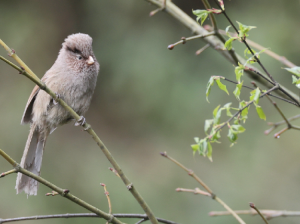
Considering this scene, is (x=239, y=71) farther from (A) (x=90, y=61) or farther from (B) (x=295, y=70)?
(A) (x=90, y=61)

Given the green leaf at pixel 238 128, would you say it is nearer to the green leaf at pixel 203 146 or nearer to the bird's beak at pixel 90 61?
the green leaf at pixel 203 146

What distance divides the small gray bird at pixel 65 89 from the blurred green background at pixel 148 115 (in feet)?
6.32

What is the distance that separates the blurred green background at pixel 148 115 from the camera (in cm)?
427

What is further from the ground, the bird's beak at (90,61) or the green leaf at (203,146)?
the bird's beak at (90,61)

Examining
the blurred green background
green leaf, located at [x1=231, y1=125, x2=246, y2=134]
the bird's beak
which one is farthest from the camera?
the blurred green background

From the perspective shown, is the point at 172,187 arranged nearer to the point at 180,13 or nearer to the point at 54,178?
the point at 54,178

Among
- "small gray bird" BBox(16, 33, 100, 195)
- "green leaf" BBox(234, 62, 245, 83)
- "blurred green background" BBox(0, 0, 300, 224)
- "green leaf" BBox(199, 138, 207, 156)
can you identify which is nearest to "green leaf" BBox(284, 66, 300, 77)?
"green leaf" BBox(234, 62, 245, 83)

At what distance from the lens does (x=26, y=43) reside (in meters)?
4.97

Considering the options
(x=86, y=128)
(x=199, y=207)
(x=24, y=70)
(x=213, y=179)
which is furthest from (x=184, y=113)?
(x=24, y=70)

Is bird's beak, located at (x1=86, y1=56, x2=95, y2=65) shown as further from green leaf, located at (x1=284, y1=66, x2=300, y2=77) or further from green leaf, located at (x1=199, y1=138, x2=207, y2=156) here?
green leaf, located at (x1=284, y1=66, x2=300, y2=77)

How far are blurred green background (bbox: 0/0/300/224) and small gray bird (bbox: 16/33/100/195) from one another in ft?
6.32

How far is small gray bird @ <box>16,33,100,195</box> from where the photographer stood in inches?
98.3

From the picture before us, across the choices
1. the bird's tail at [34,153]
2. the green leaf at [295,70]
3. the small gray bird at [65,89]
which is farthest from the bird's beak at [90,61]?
the green leaf at [295,70]

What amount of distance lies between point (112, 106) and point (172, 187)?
60.8 inches
